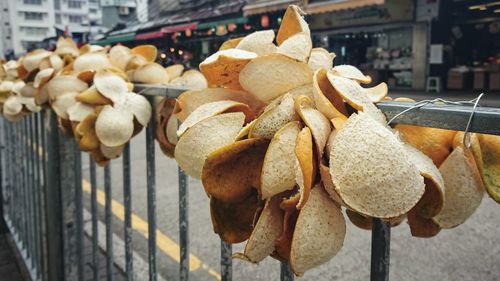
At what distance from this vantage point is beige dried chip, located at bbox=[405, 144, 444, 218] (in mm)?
541

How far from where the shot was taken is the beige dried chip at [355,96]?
0.59m

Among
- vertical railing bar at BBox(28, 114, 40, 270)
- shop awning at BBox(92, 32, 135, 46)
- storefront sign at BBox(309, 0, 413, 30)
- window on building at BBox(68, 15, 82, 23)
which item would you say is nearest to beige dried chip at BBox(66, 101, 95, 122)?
vertical railing bar at BBox(28, 114, 40, 270)

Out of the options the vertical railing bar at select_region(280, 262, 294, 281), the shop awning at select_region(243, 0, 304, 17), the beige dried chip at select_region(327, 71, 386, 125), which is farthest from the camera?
the shop awning at select_region(243, 0, 304, 17)

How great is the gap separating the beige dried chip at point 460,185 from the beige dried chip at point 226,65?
0.34 metres

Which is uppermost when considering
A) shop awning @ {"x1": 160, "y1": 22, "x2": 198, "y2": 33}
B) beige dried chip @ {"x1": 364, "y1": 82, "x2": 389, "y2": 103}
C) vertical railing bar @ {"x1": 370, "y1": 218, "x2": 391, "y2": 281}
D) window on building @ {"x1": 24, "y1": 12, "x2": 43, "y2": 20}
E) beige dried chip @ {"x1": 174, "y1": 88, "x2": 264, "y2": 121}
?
window on building @ {"x1": 24, "y1": 12, "x2": 43, "y2": 20}

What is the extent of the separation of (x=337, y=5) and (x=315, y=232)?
13.8 metres

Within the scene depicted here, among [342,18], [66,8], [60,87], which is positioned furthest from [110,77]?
[66,8]

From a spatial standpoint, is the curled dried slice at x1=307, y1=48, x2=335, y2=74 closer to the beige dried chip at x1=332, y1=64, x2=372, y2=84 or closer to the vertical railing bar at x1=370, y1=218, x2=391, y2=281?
the beige dried chip at x1=332, y1=64, x2=372, y2=84

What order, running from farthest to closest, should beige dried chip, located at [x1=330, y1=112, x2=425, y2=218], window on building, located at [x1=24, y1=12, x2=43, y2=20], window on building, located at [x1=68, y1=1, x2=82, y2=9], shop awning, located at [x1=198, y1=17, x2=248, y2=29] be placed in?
window on building, located at [x1=68, y1=1, x2=82, y2=9], window on building, located at [x1=24, y1=12, x2=43, y2=20], shop awning, located at [x1=198, y1=17, x2=248, y2=29], beige dried chip, located at [x1=330, y1=112, x2=425, y2=218]

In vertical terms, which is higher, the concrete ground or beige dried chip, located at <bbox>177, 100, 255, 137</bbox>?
beige dried chip, located at <bbox>177, 100, 255, 137</bbox>

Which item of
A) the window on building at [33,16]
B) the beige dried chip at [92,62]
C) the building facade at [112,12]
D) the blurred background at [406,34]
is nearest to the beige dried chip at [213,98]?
the beige dried chip at [92,62]

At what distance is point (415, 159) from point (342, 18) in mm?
16772

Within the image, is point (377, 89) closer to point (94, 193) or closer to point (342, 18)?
point (94, 193)

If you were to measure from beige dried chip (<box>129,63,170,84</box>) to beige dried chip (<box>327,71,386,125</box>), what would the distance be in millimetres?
844
